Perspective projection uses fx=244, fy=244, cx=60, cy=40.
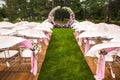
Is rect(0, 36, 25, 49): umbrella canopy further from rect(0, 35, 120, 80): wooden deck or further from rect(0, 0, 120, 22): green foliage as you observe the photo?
rect(0, 0, 120, 22): green foliage

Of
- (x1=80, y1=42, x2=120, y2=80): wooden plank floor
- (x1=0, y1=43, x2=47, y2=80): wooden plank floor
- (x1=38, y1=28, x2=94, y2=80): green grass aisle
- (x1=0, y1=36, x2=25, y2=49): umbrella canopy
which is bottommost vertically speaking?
(x1=38, y1=28, x2=94, y2=80): green grass aisle

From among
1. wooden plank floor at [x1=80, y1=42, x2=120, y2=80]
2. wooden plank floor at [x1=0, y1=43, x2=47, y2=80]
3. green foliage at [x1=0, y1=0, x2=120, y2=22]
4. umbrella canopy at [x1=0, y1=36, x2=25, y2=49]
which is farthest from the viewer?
green foliage at [x1=0, y1=0, x2=120, y2=22]

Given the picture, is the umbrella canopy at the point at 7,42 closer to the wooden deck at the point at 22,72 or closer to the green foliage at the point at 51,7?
the wooden deck at the point at 22,72

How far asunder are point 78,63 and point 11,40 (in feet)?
13.5

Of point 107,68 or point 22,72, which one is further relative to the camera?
point 107,68

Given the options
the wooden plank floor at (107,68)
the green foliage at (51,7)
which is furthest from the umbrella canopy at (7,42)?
the green foliage at (51,7)

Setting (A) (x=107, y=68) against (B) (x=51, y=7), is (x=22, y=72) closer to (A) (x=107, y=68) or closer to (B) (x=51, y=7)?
(A) (x=107, y=68)

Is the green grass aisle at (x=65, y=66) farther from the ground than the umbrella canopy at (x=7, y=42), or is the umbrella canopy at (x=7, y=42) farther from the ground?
the umbrella canopy at (x=7, y=42)

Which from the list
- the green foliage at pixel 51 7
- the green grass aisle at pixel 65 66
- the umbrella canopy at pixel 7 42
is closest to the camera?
the umbrella canopy at pixel 7 42

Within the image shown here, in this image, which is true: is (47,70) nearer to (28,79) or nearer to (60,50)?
(28,79)

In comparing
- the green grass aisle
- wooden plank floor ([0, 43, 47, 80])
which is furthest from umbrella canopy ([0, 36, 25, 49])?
the green grass aisle

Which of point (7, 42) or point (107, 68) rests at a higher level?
point (7, 42)

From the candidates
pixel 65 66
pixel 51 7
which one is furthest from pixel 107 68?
pixel 51 7

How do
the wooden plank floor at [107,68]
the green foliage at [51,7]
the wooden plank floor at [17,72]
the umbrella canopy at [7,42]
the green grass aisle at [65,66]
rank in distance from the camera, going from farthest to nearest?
the green foliage at [51,7] → the green grass aisle at [65,66] → the wooden plank floor at [107,68] → the wooden plank floor at [17,72] → the umbrella canopy at [7,42]
